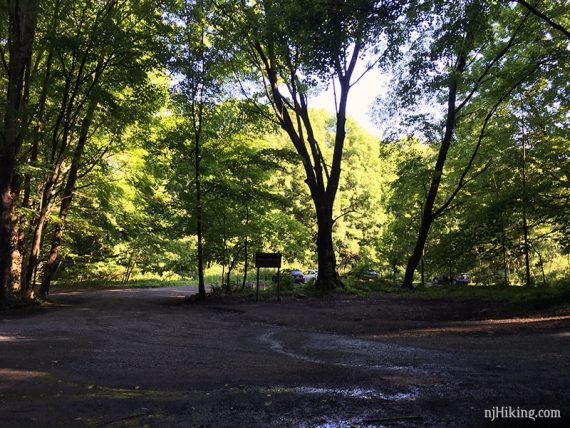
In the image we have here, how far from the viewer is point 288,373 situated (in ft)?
18.0

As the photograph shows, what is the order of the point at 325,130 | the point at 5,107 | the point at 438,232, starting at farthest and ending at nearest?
the point at 325,130
the point at 438,232
the point at 5,107

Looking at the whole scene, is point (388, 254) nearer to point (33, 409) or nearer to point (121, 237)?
point (121, 237)

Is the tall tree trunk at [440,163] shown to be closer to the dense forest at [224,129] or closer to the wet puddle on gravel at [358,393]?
the dense forest at [224,129]

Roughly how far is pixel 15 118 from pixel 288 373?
1246 centimetres

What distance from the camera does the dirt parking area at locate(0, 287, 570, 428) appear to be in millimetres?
3949

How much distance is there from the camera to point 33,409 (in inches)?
167

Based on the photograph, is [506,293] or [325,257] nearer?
[506,293]

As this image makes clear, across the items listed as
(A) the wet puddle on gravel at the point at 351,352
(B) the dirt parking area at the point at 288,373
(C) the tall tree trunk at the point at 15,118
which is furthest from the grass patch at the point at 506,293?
(C) the tall tree trunk at the point at 15,118

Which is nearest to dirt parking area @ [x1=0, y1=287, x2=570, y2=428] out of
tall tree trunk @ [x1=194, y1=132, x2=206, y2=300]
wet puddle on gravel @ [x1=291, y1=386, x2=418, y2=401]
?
wet puddle on gravel @ [x1=291, y1=386, x2=418, y2=401]

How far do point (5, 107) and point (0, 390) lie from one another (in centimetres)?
1170

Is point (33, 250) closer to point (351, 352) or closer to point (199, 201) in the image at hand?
point (199, 201)

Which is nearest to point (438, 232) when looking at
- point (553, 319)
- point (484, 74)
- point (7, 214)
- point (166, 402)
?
point (484, 74)

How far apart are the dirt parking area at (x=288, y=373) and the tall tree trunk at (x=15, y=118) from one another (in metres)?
4.30

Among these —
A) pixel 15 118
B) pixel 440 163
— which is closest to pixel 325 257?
pixel 440 163
